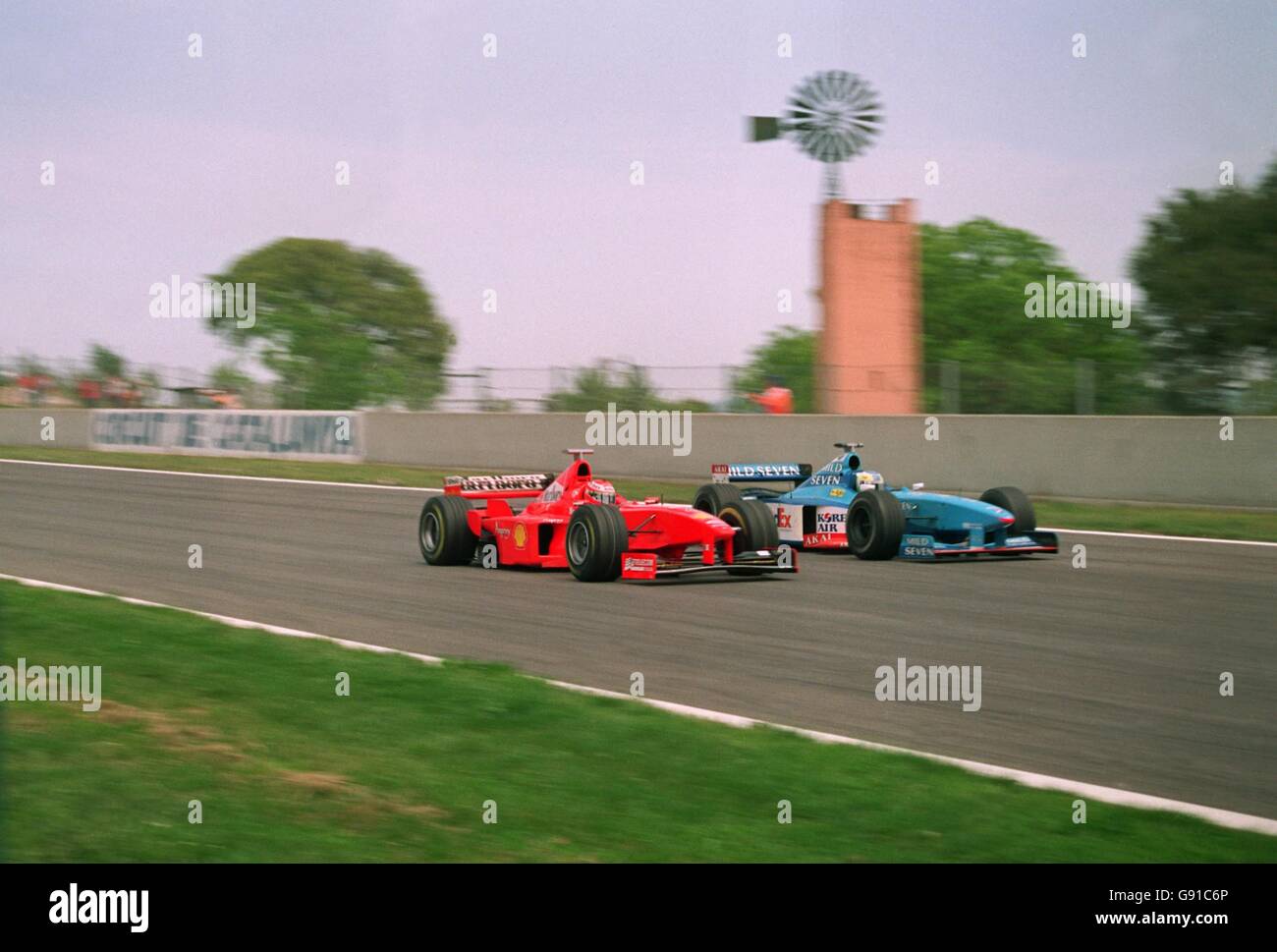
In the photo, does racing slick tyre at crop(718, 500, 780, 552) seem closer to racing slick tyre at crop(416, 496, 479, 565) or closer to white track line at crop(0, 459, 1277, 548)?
racing slick tyre at crop(416, 496, 479, 565)

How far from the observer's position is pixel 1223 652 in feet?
31.9

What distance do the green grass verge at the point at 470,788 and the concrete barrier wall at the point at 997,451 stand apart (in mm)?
14146

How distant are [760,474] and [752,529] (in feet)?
8.47

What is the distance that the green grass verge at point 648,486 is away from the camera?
1825cm

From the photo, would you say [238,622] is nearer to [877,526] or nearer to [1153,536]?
[877,526]

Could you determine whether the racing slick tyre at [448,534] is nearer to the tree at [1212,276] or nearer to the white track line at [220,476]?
the white track line at [220,476]

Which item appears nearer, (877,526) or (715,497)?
→ (715,497)

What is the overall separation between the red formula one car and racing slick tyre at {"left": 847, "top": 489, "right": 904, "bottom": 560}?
4.77 ft

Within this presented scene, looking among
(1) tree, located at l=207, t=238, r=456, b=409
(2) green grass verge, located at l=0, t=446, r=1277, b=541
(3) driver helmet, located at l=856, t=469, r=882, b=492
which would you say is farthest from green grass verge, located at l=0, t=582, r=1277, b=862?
(1) tree, located at l=207, t=238, r=456, b=409

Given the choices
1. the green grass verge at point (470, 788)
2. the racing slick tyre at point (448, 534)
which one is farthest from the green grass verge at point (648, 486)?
the green grass verge at point (470, 788)

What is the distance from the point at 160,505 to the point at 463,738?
16.2 metres

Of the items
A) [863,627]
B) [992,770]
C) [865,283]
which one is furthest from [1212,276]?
[992,770]

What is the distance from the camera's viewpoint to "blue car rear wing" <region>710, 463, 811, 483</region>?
15.8 m

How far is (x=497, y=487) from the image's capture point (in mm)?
15305
